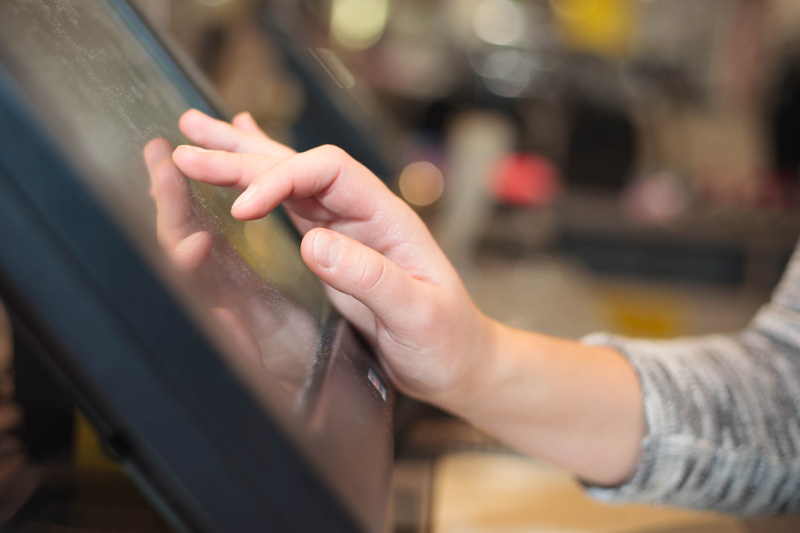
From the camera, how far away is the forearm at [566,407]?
1.73ft

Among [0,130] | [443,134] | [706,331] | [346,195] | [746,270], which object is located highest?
[0,130]

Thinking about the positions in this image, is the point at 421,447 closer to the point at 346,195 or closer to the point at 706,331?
the point at 346,195

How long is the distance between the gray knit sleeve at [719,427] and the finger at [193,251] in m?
0.41

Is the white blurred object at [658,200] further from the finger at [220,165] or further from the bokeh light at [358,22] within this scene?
the finger at [220,165]

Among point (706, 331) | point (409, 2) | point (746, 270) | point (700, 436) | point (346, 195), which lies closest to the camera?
point (346, 195)

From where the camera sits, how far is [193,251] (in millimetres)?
286

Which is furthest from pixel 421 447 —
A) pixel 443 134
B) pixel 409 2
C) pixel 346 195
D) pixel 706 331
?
pixel 409 2

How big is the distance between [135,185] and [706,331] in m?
1.95

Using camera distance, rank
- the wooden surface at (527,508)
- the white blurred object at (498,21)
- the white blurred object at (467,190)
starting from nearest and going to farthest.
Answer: the wooden surface at (527,508) < the white blurred object at (467,190) < the white blurred object at (498,21)

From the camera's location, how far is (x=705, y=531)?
63cm

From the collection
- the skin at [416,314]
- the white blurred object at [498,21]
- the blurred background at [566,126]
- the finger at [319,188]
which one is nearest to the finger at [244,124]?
the skin at [416,314]

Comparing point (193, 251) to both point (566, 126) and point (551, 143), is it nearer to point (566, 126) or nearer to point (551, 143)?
point (551, 143)

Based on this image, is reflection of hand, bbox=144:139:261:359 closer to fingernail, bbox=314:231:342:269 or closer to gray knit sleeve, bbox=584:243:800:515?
fingernail, bbox=314:231:342:269

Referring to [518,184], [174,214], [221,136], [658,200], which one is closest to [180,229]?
[174,214]
